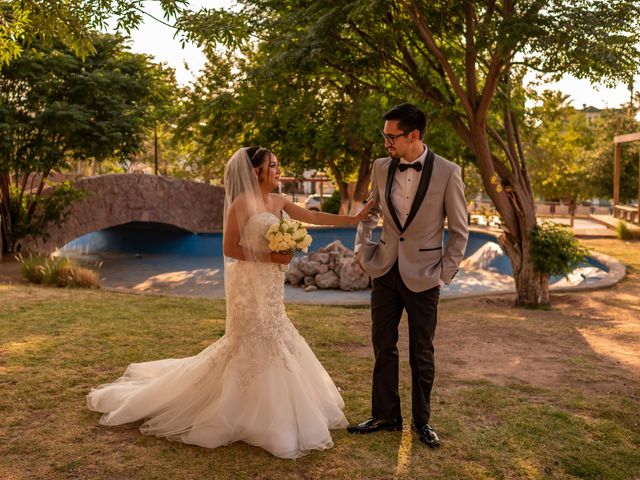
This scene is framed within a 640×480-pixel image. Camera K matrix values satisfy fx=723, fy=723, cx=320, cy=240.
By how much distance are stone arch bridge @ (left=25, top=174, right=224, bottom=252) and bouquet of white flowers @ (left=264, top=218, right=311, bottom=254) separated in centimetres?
1483

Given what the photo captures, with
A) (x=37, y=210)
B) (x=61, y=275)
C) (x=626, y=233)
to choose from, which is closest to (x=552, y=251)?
(x=61, y=275)

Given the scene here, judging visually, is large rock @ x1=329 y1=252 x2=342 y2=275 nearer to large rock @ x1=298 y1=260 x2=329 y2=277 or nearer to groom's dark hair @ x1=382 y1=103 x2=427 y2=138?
large rock @ x1=298 y1=260 x2=329 y2=277

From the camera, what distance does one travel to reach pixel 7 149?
15977 millimetres

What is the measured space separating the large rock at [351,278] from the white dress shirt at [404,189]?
11.3 metres

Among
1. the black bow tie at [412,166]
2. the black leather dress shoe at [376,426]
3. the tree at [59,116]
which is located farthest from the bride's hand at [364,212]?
the tree at [59,116]

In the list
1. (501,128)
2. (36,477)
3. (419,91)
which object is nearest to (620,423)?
(36,477)

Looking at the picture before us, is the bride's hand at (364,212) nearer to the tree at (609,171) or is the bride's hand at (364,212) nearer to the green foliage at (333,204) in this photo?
the green foliage at (333,204)

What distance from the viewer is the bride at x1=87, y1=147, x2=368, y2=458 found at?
183 inches

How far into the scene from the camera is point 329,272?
1636 cm

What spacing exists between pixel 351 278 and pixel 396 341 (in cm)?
1117

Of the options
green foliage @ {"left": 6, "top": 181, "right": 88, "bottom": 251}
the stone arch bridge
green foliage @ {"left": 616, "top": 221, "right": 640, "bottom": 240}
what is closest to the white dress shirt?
green foliage @ {"left": 6, "top": 181, "right": 88, "bottom": 251}

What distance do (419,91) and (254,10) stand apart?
3.27 metres

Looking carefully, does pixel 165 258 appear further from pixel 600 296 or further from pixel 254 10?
pixel 600 296

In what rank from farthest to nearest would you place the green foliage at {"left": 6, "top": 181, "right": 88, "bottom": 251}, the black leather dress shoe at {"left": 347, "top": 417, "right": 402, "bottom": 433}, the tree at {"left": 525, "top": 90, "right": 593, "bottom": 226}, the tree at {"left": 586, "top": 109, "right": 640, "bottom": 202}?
the tree at {"left": 525, "top": 90, "right": 593, "bottom": 226}
the tree at {"left": 586, "top": 109, "right": 640, "bottom": 202}
the green foliage at {"left": 6, "top": 181, "right": 88, "bottom": 251}
the black leather dress shoe at {"left": 347, "top": 417, "right": 402, "bottom": 433}
